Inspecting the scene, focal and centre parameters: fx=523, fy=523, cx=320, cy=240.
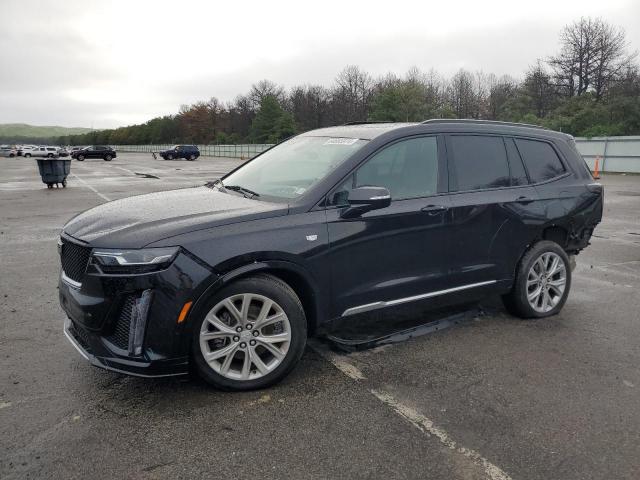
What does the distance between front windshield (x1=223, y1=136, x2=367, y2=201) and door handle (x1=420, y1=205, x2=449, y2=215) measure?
71 centimetres

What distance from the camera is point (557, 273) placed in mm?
5090

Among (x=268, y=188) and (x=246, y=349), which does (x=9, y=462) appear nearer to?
(x=246, y=349)

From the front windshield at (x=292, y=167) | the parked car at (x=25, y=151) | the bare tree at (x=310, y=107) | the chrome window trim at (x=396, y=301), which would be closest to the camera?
the chrome window trim at (x=396, y=301)

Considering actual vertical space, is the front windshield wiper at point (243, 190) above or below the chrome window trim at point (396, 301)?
above

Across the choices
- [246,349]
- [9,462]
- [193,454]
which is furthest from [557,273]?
[9,462]

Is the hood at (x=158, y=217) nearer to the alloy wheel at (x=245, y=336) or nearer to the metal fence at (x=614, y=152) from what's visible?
the alloy wheel at (x=245, y=336)

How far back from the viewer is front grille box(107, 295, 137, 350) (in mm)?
3131

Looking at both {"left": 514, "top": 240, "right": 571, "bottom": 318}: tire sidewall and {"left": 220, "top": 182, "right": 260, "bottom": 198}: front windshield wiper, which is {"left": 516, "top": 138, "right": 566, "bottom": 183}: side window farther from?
{"left": 220, "top": 182, "right": 260, "bottom": 198}: front windshield wiper

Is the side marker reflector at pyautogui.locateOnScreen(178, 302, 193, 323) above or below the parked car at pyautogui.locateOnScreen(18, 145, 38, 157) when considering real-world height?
below

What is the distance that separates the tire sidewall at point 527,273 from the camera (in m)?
4.86

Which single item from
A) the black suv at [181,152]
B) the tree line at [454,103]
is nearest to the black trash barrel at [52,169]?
the tree line at [454,103]

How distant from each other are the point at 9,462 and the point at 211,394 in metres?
1.16

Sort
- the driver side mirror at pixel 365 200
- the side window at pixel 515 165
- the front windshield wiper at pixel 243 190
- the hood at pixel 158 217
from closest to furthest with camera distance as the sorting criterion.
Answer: the hood at pixel 158 217 < the driver side mirror at pixel 365 200 < the front windshield wiper at pixel 243 190 < the side window at pixel 515 165

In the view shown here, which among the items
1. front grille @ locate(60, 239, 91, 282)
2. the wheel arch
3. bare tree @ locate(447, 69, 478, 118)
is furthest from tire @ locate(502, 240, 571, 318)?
bare tree @ locate(447, 69, 478, 118)
